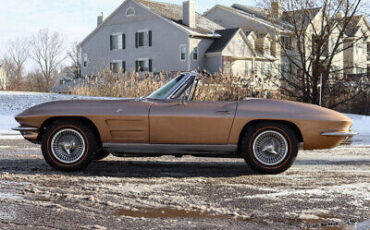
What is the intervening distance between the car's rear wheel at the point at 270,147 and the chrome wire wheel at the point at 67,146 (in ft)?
7.41

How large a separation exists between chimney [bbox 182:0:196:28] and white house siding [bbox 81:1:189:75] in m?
1.95

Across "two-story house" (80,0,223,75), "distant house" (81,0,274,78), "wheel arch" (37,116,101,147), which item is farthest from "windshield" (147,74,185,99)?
"distant house" (81,0,274,78)

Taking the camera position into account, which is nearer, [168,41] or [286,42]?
[286,42]

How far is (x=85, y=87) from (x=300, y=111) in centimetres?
1807

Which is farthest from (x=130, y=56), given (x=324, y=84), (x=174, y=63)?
Answer: (x=324, y=84)

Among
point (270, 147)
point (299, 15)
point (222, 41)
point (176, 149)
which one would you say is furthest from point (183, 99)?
point (222, 41)

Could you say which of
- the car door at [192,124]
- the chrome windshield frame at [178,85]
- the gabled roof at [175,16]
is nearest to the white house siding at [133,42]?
the gabled roof at [175,16]

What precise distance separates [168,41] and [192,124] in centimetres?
3882

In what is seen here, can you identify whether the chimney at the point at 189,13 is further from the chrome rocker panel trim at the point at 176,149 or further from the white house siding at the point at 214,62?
the chrome rocker panel trim at the point at 176,149

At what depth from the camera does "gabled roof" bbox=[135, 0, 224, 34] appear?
152ft

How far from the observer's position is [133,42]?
48156mm

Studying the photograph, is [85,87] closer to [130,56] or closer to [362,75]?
[362,75]

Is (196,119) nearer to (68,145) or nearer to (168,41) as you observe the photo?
(68,145)

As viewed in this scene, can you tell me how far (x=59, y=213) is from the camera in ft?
15.4
